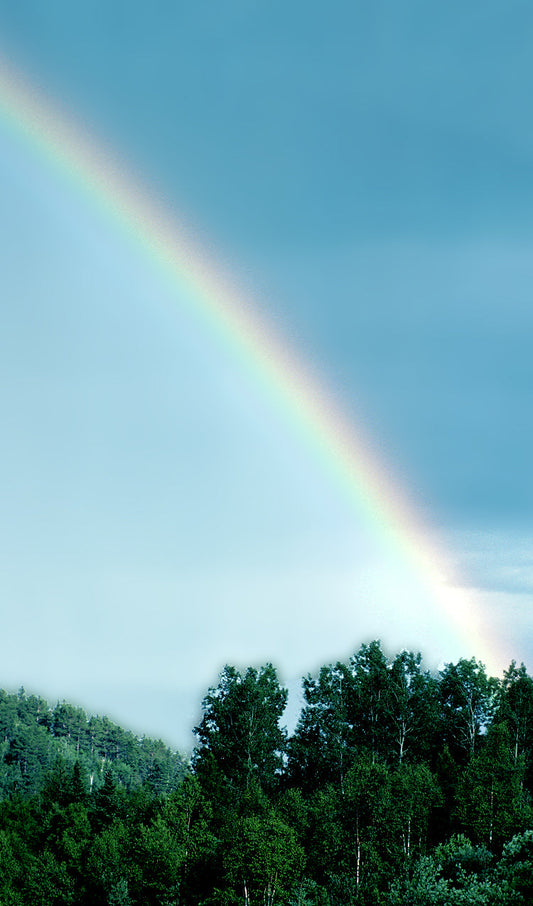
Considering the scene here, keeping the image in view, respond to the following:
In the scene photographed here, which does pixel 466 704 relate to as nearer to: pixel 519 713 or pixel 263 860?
pixel 519 713

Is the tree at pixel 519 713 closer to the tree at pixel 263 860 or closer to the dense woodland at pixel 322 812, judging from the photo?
the dense woodland at pixel 322 812

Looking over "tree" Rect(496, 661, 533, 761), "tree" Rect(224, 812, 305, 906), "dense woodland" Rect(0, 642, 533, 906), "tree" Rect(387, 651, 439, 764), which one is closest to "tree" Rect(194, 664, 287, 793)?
"dense woodland" Rect(0, 642, 533, 906)

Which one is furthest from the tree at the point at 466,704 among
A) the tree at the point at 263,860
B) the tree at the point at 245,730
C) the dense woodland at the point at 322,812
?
the tree at the point at 263,860

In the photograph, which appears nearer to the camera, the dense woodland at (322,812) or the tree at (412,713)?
the dense woodland at (322,812)

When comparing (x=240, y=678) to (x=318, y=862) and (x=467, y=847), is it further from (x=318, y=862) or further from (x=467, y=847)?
→ (x=467, y=847)

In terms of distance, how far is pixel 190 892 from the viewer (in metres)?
58.6

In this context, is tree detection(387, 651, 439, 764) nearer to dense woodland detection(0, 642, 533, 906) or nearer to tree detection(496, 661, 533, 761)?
dense woodland detection(0, 642, 533, 906)

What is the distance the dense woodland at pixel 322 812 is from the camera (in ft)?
169

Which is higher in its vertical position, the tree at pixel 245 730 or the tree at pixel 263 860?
the tree at pixel 245 730

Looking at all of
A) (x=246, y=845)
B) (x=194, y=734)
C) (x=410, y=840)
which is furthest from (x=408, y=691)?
(x=246, y=845)

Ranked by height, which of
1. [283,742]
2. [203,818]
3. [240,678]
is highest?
[240,678]

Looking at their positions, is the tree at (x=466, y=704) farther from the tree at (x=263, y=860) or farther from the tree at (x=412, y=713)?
the tree at (x=263, y=860)

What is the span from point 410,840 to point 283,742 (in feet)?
126

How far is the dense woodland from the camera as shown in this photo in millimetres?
51594
